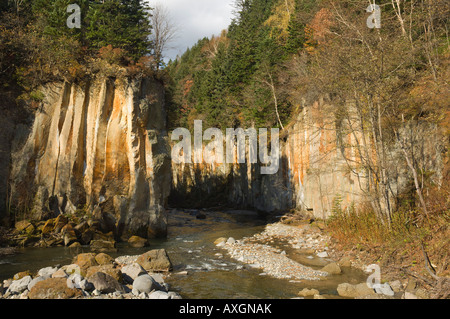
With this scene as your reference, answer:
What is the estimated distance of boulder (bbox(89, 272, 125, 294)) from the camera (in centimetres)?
709

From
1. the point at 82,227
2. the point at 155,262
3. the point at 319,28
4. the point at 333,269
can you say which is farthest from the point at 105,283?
the point at 319,28

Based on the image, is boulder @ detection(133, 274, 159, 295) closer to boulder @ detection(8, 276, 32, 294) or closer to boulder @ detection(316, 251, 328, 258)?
boulder @ detection(8, 276, 32, 294)

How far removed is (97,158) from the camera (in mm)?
17969

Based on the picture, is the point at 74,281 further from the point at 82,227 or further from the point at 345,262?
the point at 82,227

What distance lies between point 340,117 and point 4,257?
47.3 ft

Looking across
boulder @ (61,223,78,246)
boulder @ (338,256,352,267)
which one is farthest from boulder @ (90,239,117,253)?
boulder @ (338,256,352,267)

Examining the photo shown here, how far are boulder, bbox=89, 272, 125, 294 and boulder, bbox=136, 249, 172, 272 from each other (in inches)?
107

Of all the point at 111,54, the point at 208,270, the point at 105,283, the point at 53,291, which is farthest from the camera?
the point at 111,54

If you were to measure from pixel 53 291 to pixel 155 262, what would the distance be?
3947 mm

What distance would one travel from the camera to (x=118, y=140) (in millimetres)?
18156

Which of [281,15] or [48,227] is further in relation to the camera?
[281,15]

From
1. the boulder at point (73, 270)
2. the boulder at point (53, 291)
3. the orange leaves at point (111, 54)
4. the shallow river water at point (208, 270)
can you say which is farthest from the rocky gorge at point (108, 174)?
the boulder at point (53, 291)
